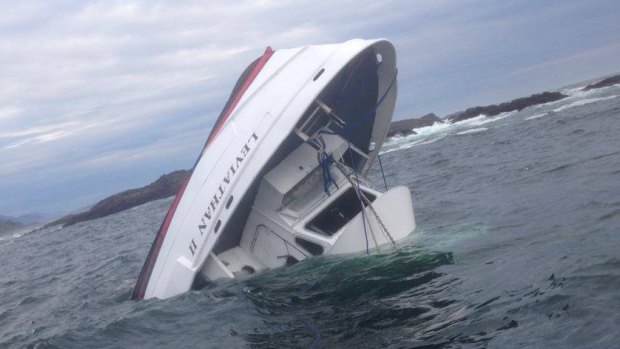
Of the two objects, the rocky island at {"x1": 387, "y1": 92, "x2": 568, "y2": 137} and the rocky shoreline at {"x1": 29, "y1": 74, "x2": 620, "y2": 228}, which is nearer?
the rocky island at {"x1": 387, "y1": 92, "x2": 568, "y2": 137}

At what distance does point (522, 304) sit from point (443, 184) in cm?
986

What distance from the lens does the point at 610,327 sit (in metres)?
5.02

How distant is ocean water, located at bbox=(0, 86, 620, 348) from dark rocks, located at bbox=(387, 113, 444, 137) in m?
33.9

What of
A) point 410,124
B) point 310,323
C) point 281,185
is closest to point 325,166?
point 281,185

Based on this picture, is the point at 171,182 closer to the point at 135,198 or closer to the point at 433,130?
the point at 135,198

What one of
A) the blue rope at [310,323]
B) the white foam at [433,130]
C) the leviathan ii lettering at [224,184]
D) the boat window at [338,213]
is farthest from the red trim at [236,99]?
the white foam at [433,130]

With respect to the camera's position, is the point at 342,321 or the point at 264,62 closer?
the point at 342,321

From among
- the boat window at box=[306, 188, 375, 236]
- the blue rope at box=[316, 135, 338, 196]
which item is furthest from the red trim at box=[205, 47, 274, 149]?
the boat window at box=[306, 188, 375, 236]

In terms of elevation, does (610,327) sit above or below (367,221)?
below

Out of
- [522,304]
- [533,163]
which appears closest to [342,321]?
[522,304]

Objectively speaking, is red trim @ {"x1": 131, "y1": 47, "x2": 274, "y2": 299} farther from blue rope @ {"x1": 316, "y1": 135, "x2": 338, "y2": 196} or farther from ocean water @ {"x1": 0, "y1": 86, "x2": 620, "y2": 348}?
blue rope @ {"x1": 316, "y1": 135, "x2": 338, "y2": 196}

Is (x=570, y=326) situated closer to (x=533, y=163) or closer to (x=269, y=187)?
(x=269, y=187)

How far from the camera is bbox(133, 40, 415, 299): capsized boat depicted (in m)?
9.20

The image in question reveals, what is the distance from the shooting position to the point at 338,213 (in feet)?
34.9
